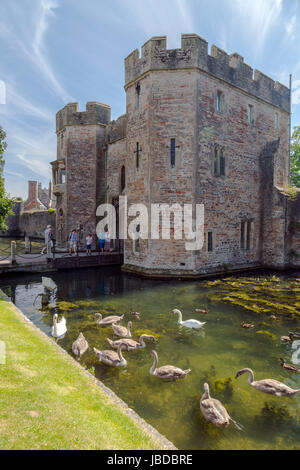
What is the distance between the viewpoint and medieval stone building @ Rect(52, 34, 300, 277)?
15.0 m

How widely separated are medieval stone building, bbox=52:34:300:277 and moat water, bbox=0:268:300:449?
3.49m

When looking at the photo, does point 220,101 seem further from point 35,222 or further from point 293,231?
point 35,222

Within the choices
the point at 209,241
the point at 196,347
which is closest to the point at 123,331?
the point at 196,347

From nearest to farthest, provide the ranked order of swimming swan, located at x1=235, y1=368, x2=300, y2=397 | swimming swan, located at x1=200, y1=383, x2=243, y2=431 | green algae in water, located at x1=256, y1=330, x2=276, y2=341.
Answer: swimming swan, located at x1=200, y1=383, x2=243, y2=431 → swimming swan, located at x1=235, y1=368, x2=300, y2=397 → green algae in water, located at x1=256, y1=330, x2=276, y2=341

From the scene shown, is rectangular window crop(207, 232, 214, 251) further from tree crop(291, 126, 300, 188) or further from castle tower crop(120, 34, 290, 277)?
tree crop(291, 126, 300, 188)

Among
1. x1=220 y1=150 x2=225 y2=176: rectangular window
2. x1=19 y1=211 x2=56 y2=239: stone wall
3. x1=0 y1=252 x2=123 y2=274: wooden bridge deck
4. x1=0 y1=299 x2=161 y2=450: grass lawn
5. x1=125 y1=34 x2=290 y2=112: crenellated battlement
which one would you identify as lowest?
x1=0 y1=299 x2=161 y2=450: grass lawn

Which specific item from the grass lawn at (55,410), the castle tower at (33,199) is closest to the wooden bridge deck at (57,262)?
the grass lawn at (55,410)

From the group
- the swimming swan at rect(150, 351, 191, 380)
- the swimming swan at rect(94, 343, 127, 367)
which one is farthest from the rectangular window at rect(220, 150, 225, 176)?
the swimming swan at rect(150, 351, 191, 380)

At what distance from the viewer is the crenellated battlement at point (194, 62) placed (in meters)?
14.6

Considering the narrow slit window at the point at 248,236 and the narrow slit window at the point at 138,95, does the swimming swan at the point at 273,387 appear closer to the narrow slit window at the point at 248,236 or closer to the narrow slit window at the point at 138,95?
the narrow slit window at the point at 248,236

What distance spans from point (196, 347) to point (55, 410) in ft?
13.2

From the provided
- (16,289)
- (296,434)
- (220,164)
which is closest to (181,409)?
(296,434)
